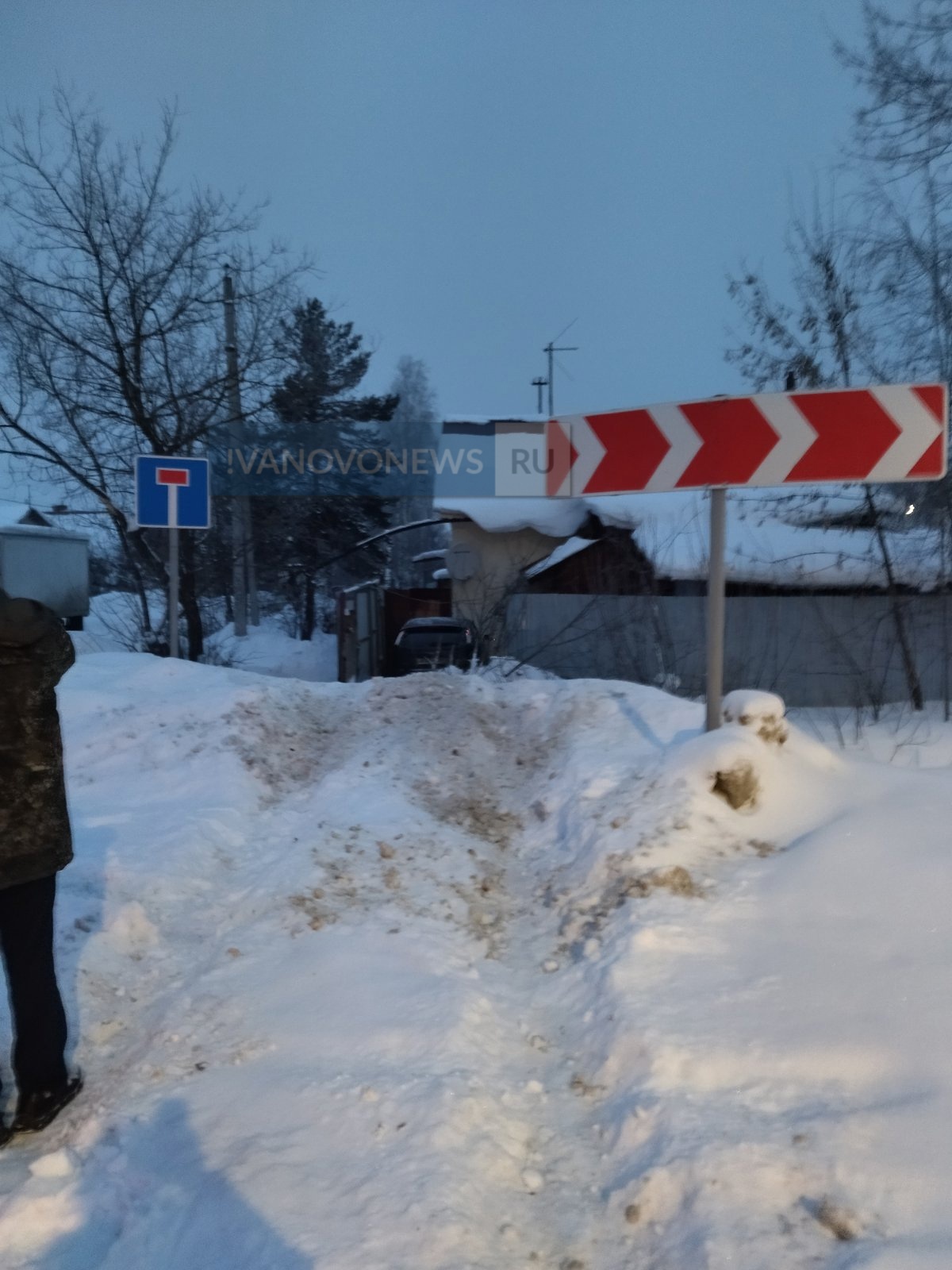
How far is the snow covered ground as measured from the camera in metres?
2.43

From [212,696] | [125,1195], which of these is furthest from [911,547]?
[125,1195]

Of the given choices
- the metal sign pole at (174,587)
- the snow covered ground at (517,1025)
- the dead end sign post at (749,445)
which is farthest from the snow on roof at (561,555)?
the dead end sign post at (749,445)

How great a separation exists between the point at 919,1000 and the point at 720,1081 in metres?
0.71

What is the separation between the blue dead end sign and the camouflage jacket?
634 centimetres

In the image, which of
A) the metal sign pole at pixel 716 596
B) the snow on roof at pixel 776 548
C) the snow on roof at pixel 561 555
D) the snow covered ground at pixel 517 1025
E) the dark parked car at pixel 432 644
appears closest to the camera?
the snow covered ground at pixel 517 1025

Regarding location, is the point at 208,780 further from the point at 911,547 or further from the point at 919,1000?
the point at 911,547

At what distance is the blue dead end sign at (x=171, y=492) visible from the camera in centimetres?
919

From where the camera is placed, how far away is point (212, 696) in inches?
320

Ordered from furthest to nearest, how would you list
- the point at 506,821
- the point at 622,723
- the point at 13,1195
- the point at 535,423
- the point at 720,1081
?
1. the point at 535,423
2. the point at 622,723
3. the point at 506,821
4. the point at 720,1081
5. the point at 13,1195

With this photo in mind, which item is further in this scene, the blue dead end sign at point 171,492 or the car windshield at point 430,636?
the car windshield at point 430,636

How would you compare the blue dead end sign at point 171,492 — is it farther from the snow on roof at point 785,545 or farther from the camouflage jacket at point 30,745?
the camouflage jacket at point 30,745

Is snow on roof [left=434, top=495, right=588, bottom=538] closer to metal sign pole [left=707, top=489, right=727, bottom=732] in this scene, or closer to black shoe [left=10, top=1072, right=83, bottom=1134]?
metal sign pole [left=707, top=489, right=727, bottom=732]

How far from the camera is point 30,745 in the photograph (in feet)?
10.1

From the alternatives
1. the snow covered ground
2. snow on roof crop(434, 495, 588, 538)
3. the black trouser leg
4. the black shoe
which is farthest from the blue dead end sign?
snow on roof crop(434, 495, 588, 538)
